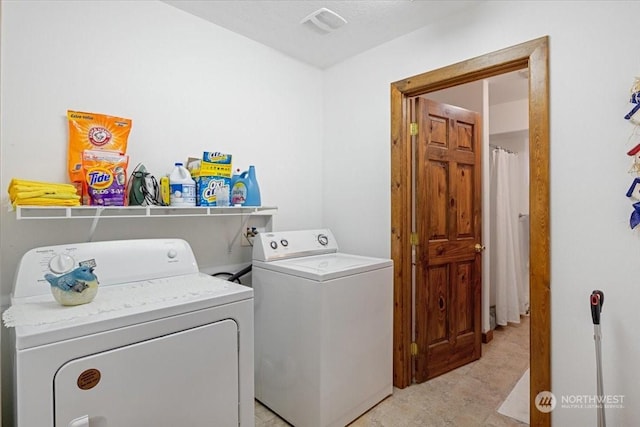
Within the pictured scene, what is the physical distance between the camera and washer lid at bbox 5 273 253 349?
103cm

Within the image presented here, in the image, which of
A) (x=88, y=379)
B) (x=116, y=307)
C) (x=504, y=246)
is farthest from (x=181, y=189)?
(x=504, y=246)

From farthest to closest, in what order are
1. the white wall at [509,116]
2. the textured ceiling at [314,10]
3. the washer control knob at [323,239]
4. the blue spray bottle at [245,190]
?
1. the white wall at [509,116]
2. the washer control knob at [323,239]
3. the blue spray bottle at [245,190]
4. the textured ceiling at [314,10]

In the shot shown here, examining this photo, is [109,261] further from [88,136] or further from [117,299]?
[88,136]

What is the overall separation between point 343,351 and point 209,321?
897mm

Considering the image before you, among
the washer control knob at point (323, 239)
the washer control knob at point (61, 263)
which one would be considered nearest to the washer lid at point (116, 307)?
the washer control knob at point (61, 263)

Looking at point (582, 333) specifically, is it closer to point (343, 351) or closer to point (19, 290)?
point (343, 351)

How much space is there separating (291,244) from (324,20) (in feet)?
4.91

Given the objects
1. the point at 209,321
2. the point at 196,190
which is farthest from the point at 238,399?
the point at 196,190

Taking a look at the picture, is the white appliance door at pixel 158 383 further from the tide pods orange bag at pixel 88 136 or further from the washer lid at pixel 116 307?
the tide pods orange bag at pixel 88 136

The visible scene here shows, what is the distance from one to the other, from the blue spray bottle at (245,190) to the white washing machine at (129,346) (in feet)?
1.97

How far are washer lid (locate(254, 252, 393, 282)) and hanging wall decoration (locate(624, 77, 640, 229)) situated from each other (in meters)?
1.27

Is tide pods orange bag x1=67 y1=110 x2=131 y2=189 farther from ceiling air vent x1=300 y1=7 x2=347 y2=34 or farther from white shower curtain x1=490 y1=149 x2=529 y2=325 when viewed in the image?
white shower curtain x1=490 y1=149 x2=529 y2=325

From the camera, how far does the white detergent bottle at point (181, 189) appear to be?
1831 millimetres

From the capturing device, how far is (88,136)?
160cm
